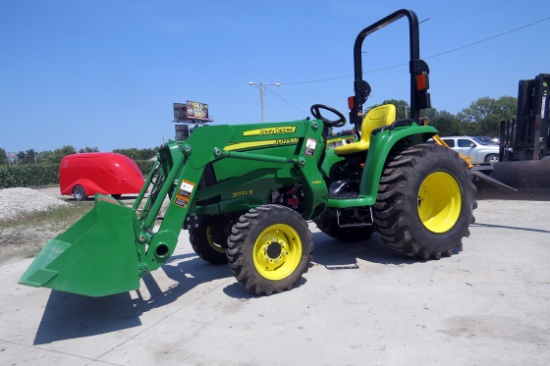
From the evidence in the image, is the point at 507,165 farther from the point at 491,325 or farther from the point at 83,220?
the point at 83,220

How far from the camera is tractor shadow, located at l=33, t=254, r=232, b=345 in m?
3.41

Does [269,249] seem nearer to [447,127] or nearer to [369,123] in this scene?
[369,123]

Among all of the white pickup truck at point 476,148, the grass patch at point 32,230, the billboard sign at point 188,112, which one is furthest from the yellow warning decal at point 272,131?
the billboard sign at point 188,112

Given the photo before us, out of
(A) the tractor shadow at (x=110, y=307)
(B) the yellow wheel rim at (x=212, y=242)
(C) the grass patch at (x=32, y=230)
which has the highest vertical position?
(B) the yellow wheel rim at (x=212, y=242)

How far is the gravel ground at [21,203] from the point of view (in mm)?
9930

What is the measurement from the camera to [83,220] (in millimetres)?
4035

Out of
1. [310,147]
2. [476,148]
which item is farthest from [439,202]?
[476,148]

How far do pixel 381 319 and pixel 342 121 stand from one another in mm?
2399

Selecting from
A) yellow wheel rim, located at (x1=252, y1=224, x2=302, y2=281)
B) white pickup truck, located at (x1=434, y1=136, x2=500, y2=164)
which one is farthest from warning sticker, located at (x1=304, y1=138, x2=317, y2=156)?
white pickup truck, located at (x1=434, y1=136, x2=500, y2=164)

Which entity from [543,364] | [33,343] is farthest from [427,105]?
[33,343]

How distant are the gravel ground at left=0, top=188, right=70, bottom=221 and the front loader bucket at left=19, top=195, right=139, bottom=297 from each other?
25.2ft

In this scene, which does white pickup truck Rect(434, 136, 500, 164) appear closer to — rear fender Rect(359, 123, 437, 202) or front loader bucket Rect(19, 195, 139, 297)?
rear fender Rect(359, 123, 437, 202)

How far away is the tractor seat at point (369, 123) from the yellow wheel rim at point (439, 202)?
0.86 meters

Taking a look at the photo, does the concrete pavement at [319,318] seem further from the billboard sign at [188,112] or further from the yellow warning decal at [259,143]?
the billboard sign at [188,112]
